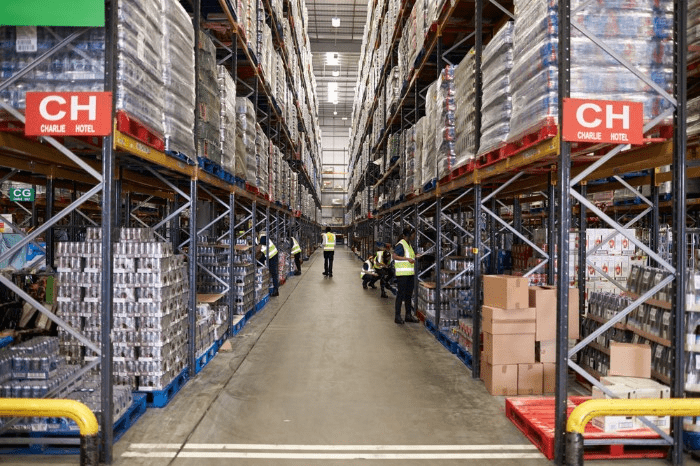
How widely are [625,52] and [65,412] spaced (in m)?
4.83

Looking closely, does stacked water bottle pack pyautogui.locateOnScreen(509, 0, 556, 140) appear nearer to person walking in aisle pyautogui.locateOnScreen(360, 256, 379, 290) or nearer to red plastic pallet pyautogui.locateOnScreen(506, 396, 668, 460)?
red plastic pallet pyautogui.locateOnScreen(506, 396, 668, 460)

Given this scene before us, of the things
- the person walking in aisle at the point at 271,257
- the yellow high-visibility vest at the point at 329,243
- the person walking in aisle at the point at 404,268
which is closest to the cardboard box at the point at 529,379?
the person walking in aisle at the point at 404,268

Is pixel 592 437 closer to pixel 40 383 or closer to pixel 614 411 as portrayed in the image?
pixel 614 411

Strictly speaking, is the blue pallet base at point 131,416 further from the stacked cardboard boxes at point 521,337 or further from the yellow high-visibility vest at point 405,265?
the yellow high-visibility vest at point 405,265

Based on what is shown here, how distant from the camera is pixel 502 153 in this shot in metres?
5.06

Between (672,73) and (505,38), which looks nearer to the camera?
(672,73)

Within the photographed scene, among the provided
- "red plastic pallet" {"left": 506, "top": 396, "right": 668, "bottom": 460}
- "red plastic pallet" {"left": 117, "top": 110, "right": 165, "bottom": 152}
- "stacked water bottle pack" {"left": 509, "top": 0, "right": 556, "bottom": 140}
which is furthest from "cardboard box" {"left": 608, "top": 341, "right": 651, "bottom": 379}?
"red plastic pallet" {"left": 117, "top": 110, "right": 165, "bottom": 152}

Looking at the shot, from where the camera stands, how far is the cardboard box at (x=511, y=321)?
5.26 metres

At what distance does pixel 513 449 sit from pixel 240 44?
298 inches

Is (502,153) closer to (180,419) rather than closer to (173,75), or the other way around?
(173,75)

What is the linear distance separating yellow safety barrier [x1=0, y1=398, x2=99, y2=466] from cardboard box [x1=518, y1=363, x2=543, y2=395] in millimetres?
3986

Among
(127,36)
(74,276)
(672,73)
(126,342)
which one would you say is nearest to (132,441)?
(126,342)

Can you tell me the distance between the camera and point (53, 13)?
11.7ft

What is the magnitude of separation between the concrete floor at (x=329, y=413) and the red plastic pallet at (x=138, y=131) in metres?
2.47
